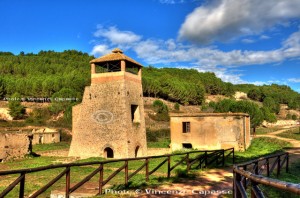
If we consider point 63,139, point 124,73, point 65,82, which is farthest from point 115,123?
point 65,82

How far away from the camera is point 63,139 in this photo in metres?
40.1

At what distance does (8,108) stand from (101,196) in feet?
183

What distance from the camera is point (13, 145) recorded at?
23.0 m

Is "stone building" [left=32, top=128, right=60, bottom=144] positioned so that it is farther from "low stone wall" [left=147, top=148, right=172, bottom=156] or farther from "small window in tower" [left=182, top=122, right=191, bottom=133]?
"small window in tower" [left=182, top=122, right=191, bottom=133]

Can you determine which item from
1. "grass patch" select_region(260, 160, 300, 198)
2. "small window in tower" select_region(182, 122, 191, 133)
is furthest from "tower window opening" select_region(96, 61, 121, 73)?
"grass patch" select_region(260, 160, 300, 198)

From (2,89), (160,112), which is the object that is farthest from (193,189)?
(2,89)

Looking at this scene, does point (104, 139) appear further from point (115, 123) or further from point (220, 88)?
point (220, 88)

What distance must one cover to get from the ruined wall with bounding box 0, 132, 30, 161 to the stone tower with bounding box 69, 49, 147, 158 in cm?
376

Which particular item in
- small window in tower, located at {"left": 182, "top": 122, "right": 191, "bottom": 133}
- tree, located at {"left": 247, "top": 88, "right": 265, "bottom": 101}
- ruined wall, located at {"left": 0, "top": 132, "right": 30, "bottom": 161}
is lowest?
ruined wall, located at {"left": 0, "top": 132, "right": 30, "bottom": 161}

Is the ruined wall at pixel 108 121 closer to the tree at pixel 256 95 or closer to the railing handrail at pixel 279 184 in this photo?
the railing handrail at pixel 279 184

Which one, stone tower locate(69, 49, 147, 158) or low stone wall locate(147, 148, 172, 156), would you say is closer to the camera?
stone tower locate(69, 49, 147, 158)

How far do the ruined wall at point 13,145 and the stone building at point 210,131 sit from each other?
488 inches

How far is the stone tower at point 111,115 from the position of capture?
2288 cm

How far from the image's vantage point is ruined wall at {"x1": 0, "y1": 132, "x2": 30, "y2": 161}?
2225 cm
